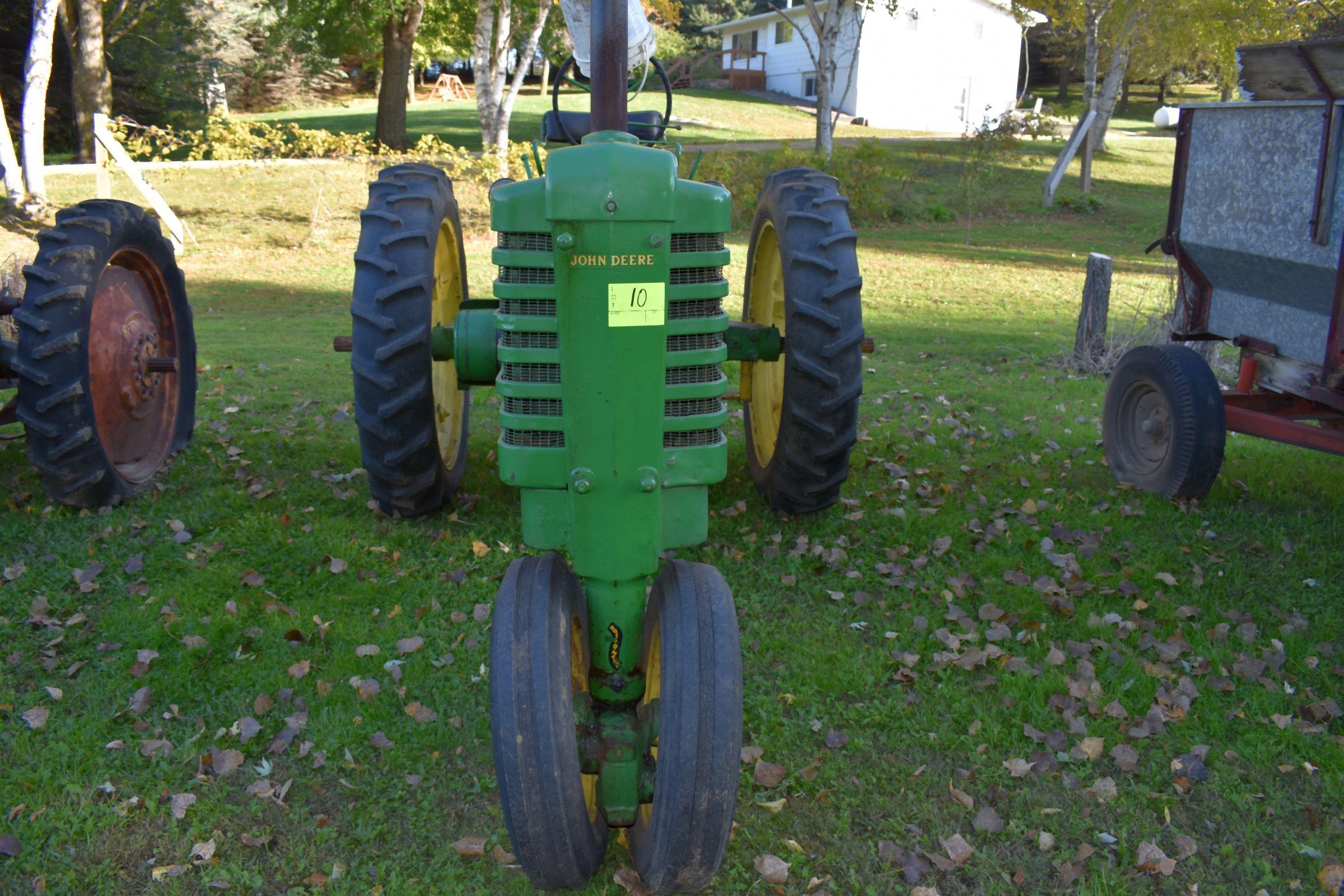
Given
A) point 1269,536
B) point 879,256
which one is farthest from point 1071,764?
point 879,256

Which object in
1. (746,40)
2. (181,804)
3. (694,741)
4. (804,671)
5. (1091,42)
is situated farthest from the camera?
(746,40)

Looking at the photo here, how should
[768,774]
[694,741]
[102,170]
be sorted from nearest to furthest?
1. [694,741]
2. [768,774]
3. [102,170]

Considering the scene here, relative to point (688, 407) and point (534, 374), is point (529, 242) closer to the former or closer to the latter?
point (534, 374)

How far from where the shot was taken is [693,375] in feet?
10.7

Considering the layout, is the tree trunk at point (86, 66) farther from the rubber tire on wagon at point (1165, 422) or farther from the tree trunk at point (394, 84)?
the rubber tire on wagon at point (1165, 422)

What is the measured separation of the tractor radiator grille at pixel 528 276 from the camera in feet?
10.6

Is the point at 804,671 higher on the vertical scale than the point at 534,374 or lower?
lower

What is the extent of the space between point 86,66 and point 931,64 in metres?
30.2

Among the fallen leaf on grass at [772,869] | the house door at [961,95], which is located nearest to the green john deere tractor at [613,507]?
the fallen leaf on grass at [772,869]

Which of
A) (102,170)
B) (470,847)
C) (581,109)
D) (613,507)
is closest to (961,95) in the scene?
(581,109)

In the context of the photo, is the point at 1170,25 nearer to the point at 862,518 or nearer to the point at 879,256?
the point at 879,256

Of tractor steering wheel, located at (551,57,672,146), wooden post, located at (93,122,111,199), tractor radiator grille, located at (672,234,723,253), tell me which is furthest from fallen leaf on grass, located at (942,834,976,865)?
wooden post, located at (93,122,111,199)

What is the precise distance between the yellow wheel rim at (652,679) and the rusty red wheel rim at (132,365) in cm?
353

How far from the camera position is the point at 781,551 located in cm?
536
